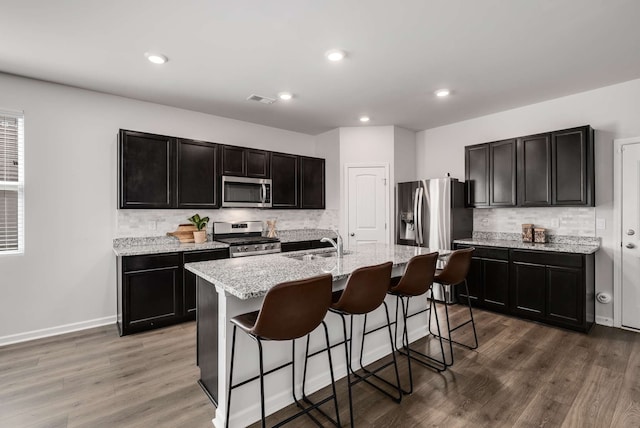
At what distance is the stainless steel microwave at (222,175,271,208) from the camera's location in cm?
439

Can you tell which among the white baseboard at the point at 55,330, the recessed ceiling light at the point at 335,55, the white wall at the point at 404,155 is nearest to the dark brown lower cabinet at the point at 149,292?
the white baseboard at the point at 55,330

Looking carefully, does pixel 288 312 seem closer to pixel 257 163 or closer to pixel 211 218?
pixel 211 218

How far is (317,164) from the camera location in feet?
17.8

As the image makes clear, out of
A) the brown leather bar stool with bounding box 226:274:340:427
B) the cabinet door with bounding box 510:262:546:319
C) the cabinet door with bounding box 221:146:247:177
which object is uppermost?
the cabinet door with bounding box 221:146:247:177

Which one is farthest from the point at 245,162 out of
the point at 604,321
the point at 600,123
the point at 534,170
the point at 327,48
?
the point at 604,321

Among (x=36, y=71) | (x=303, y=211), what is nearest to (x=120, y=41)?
(x=36, y=71)

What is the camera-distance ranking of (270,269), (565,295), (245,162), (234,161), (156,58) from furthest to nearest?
1. (245,162)
2. (234,161)
3. (565,295)
4. (156,58)
5. (270,269)

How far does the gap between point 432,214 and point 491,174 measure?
927 mm

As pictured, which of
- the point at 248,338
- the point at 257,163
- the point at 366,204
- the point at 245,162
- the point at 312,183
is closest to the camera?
the point at 248,338

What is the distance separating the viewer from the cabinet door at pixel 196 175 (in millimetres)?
3984

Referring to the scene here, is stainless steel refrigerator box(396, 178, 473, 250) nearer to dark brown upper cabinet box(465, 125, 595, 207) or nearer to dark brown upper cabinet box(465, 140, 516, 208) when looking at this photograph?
dark brown upper cabinet box(465, 140, 516, 208)

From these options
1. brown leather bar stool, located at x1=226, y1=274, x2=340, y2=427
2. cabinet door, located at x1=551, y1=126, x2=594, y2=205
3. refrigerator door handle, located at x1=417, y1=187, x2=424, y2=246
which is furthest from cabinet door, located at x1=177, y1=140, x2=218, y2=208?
cabinet door, located at x1=551, y1=126, x2=594, y2=205

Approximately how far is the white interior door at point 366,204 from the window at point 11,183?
406 centimetres

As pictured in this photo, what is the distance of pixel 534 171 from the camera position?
3898 mm
